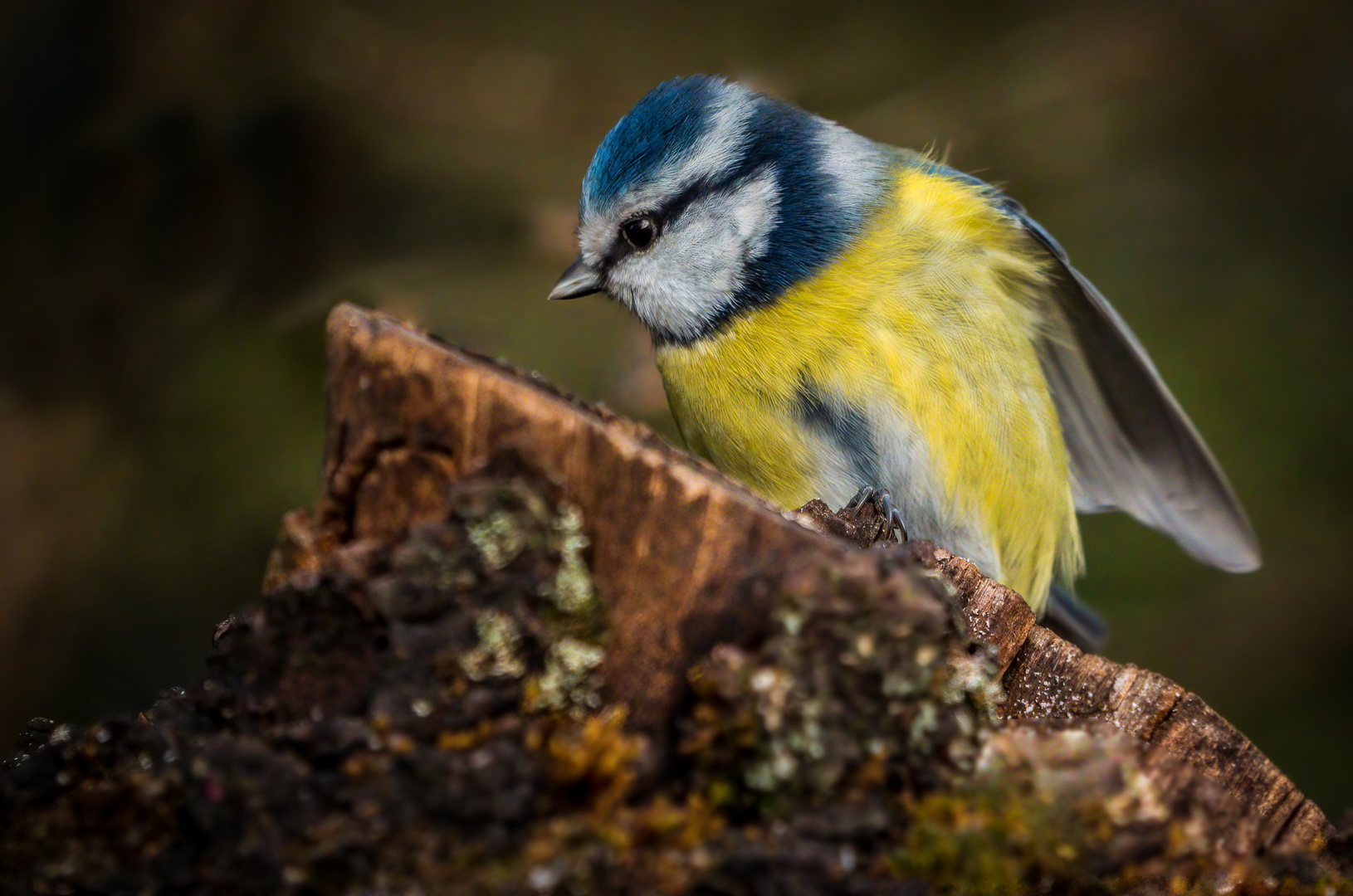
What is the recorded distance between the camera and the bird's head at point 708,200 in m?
1.86

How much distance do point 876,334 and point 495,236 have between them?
1.40 m

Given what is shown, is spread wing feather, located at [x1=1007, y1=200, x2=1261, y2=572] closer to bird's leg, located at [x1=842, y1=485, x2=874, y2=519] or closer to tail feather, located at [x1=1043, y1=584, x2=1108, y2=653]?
tail feather, located at [x1=1043, y1=584, x2=1108, y2=653]

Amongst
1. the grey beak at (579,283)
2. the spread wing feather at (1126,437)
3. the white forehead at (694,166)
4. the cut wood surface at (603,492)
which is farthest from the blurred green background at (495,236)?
the cut wood surface at (603,492)

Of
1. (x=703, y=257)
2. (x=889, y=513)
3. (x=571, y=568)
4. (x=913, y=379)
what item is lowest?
(x=571, y=568)

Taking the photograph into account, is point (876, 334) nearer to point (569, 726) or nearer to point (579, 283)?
point (579, 283)

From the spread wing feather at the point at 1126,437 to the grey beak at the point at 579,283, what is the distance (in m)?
0.79

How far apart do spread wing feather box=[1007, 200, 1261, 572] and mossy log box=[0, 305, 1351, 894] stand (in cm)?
120

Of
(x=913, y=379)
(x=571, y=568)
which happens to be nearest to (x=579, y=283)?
(x=913, y=379)

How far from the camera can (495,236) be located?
283cm

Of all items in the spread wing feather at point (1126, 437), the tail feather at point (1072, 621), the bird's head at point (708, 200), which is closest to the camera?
the bird's head at point (708, 200)

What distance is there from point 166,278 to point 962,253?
196cm

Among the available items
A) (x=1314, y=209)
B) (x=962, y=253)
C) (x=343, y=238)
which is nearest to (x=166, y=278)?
(x=343, y=238)

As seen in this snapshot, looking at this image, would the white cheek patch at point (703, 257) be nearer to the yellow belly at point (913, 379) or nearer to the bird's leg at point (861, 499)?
the yellow belly at point (913, 379)

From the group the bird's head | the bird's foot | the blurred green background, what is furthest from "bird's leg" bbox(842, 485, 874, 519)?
the blurred green background
